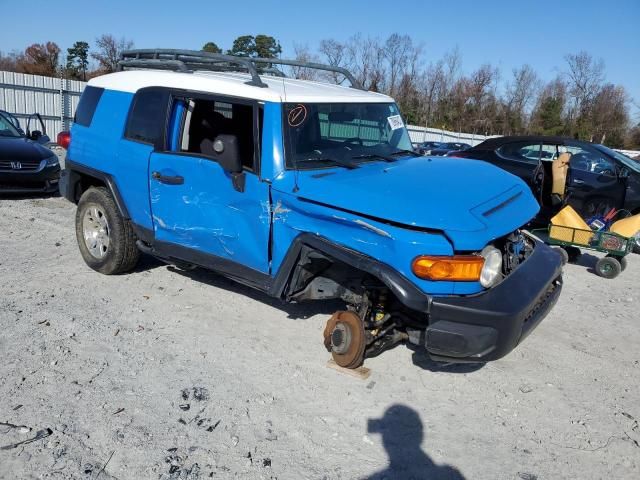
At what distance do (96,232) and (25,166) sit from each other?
4456 mm

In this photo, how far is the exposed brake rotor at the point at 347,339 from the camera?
388 cm

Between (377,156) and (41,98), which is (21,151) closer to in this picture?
(377,156)

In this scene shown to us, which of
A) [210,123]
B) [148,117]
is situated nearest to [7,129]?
[148,117]

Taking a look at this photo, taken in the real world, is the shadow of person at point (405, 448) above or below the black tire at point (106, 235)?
below

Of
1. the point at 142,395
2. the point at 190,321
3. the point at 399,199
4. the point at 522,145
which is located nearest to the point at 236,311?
the point at 190,321

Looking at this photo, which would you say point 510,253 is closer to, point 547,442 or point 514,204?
point 514,204

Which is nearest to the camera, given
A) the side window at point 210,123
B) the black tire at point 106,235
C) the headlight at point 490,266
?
the headlight at point 490,266

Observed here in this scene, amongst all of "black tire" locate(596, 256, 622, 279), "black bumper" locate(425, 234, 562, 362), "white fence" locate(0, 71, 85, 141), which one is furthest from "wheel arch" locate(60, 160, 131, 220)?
"white fence" locate(0, 71, 85, 141)

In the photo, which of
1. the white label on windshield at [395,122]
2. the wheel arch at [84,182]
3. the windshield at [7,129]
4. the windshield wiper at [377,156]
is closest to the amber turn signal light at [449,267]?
the windshield wiper at [377,156]

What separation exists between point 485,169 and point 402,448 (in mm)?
2424

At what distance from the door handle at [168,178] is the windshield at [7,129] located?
6.78 metres

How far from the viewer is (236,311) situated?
5.05 metres

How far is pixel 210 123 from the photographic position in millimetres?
4836

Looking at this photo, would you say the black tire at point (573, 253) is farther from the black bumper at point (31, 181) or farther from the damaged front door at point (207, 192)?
the black bumper at point (31, 181)
